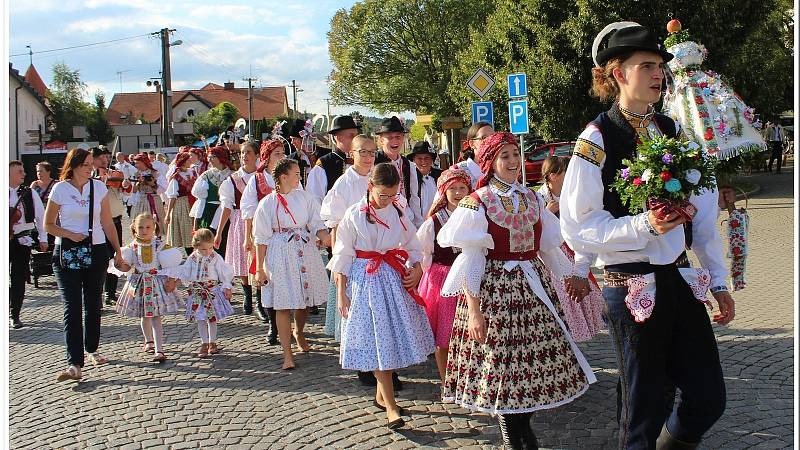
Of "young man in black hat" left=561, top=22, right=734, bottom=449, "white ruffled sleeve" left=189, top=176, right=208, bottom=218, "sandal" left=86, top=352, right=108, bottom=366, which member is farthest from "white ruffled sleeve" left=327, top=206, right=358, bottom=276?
"white ruffled sleeve" left=189, top=176, right=208, bottom=218

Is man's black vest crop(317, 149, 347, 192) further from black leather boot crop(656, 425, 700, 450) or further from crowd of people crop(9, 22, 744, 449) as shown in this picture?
black leather boot crop(656, 425, 700, 450)

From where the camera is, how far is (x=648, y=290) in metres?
3.25

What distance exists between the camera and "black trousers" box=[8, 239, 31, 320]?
30.0 feet

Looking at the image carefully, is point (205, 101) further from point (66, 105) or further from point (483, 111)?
point (483, 111)

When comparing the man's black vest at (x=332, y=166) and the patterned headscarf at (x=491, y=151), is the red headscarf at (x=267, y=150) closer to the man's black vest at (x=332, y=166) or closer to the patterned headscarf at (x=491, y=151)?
the man's black vest at (x=332, y=166)

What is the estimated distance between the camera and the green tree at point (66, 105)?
7394 cm

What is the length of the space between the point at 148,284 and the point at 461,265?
4185 millimetres

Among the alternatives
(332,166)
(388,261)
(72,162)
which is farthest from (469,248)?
(72,162)

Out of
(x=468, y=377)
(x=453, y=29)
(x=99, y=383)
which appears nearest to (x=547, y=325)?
(x=468, y=377)

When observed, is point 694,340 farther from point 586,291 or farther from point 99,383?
point 99,383

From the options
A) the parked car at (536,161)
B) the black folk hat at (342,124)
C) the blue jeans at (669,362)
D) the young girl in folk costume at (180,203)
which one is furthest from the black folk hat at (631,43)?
the parked car at (536,161)

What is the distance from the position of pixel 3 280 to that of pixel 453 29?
43.8 metres

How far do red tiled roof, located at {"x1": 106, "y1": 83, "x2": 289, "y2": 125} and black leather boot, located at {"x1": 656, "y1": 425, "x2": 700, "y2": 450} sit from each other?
339ft

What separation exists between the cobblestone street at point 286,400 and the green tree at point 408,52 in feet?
128
